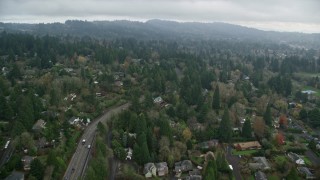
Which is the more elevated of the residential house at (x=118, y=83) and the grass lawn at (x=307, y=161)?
the residential house at (x=118, y=83)

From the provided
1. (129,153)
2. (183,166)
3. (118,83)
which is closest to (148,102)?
(129,153)

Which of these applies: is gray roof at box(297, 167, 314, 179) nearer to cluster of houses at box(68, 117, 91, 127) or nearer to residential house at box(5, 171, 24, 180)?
cluster of houses at box(68, 117, 91, 127)

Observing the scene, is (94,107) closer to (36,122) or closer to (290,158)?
(36,122)

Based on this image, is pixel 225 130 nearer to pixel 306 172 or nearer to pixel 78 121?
pixel 306 172

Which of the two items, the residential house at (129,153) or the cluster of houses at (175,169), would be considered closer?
the cluster of houses at (175,169)

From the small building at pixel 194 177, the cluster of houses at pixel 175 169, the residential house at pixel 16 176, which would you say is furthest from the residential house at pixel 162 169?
the residential house at pixel 16 176

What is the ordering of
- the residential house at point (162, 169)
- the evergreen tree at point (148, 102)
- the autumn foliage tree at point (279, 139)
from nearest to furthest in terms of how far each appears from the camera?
1. the residential house at point (162, 169)
2. the autumn foliage tree at point (279, 139)
3. the evergreen tree at point (148, 102)

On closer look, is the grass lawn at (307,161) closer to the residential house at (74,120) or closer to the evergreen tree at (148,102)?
the evergreen tree at (148,102)
